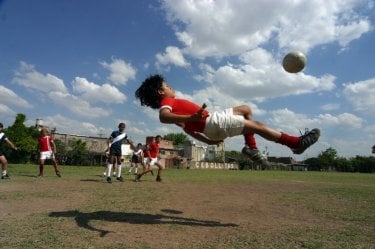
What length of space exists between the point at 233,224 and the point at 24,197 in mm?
5288

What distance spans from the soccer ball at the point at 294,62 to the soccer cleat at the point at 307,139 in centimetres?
176

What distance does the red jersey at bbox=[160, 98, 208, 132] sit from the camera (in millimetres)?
6480

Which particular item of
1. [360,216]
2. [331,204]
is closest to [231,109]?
[360,216]

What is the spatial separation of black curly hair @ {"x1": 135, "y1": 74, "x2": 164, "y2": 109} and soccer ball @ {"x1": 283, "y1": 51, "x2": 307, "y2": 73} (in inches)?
106

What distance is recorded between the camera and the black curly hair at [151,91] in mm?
7105

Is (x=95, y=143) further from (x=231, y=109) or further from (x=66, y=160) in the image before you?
(x=231, y=109)

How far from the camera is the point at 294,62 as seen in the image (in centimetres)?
775

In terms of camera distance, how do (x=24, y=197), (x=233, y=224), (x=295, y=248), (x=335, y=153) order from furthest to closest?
(x=335, y=153) < (x=24, y=197) < (x=233, y=224) < (x=295, y=248)

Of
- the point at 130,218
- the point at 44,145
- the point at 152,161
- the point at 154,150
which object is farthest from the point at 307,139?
the point at 44,145

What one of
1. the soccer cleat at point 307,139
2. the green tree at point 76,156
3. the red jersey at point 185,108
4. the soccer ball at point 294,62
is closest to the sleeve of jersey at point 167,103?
Answer: the red jersey at point 185,108

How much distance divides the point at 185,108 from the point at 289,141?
1921 millimetres

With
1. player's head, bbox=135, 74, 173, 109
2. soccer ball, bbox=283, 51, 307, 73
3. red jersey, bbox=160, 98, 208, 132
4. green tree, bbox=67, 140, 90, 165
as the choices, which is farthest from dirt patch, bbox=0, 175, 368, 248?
green tree, bbox=67, 140, 90, 165

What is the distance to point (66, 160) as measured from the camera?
5697 cm

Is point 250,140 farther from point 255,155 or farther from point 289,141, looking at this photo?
point 289,141
